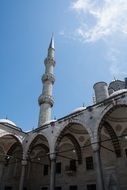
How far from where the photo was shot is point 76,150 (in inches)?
672

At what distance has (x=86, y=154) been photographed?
16.5 meters

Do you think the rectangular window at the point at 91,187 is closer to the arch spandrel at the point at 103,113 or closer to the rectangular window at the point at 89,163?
the rectangular window at the point at 89,163

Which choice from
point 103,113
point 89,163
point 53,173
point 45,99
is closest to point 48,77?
point 45,99

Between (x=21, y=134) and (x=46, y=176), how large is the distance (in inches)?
185

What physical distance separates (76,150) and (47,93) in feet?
27.9

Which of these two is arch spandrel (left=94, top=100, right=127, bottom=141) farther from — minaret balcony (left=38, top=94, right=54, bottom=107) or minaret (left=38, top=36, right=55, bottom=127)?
minaret balcony (left=38, top=94, right=54, bottom=107)

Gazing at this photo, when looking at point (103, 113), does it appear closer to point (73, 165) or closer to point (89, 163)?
point (89, 163)

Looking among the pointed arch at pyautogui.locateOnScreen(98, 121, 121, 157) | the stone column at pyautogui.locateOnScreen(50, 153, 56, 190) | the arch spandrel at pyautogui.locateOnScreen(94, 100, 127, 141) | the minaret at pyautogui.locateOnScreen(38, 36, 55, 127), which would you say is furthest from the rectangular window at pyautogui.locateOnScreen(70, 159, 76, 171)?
the arch spandrel at pyautogui.locateOnScreen(94, 100, 127, 141)

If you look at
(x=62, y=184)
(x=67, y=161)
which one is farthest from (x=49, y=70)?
(x=62, y=184)

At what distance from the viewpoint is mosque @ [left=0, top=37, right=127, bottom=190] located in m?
12.6

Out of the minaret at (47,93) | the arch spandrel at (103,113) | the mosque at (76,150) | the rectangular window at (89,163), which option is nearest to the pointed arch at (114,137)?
the mosque at (76,150)

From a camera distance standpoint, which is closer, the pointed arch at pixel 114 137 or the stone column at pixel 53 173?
the stone column at pixel 53 173

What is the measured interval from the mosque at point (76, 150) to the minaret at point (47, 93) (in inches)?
6.4

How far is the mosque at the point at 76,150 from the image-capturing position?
41.4 feet
